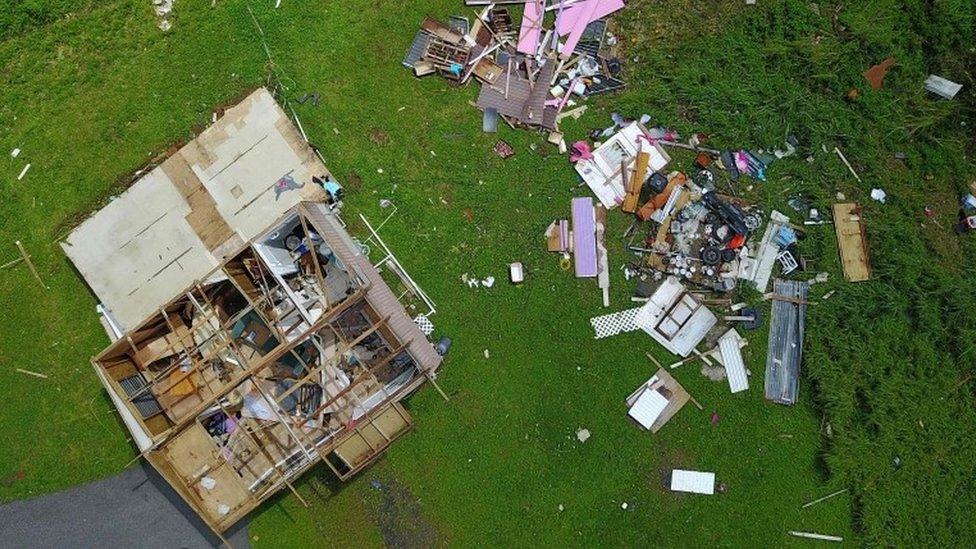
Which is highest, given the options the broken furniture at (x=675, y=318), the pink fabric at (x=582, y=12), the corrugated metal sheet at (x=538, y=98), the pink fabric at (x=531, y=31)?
the pink fabric at (x=531, y=31)

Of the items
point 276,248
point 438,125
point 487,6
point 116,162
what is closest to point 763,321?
point 438,125

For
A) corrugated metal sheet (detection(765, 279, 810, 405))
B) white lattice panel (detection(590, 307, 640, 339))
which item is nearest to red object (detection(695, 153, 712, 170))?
corrugated metal sheet (detection(765, 279, 810, 405))

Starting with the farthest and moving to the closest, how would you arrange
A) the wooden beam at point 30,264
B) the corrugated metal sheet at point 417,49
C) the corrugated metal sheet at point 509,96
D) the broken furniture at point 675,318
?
1. the corrugated metal sheet at point 417,49
2. the corrugated metal sheet at point 509,96
3. the wooden beam at point 30,264
4. the broken furniture at point 675,318

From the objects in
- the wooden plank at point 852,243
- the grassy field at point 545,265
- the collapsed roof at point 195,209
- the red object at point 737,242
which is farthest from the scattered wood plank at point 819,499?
the collapsed roof at point 195,209

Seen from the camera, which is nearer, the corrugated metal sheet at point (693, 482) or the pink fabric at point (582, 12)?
the corrugated metal sheet at point (693, 482)

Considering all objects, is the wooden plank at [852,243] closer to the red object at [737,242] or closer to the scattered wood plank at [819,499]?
Answer: the red object at [737,242]

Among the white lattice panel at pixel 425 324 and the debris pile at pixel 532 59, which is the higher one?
the debris pile at pixel 532 59

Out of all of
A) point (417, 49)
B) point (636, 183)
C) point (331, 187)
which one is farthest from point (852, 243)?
point (331, 187)

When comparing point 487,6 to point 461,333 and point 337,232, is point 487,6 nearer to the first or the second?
point 337,232
